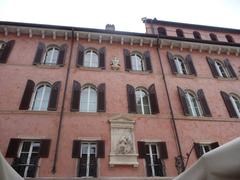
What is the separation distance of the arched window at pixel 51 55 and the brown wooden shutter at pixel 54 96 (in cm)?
194

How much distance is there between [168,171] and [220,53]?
9721mm

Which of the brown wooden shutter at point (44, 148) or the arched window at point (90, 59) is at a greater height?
the arched window at point (90, 59)

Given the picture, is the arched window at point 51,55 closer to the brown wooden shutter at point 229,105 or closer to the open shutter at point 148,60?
the open shutter at point 148,60

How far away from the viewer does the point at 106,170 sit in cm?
902

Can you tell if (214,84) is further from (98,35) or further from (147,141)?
(98,35)

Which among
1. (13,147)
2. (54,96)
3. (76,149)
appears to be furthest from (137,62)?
(13,147)

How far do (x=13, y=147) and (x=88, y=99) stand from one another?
4076mm

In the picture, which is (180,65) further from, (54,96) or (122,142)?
(54,96)

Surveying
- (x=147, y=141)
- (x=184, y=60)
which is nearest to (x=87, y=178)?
(x=147, y=141)

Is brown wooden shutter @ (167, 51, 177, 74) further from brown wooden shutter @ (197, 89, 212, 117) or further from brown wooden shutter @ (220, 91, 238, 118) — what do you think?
brown wooden shutter @ (220, 91, 238, 118)

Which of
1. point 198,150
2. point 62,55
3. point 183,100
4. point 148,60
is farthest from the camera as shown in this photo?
point 148,60

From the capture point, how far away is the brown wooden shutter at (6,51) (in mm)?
11855

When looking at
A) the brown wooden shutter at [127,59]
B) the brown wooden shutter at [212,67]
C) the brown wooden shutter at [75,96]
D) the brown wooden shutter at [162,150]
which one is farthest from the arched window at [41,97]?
the brown wooden shutter at [212,67]

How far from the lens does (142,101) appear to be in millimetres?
11883
